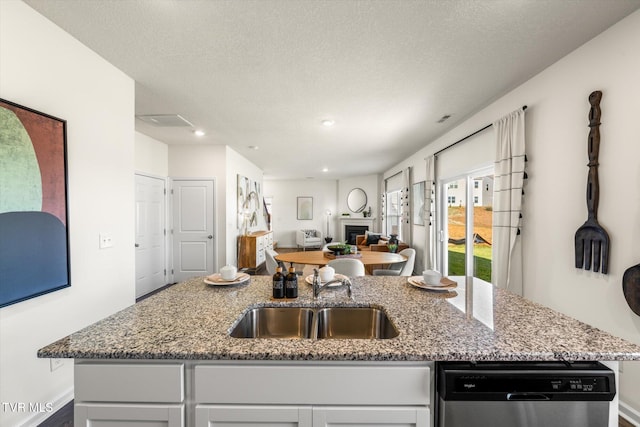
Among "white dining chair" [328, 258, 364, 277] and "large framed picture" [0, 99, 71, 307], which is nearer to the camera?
"large framed picture" [0, 99, 71, 307]

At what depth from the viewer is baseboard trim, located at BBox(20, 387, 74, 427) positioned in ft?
5.25

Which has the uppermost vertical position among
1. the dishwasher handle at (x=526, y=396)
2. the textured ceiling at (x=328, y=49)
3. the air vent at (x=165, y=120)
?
the textured ceiling at (x=328, y=49)

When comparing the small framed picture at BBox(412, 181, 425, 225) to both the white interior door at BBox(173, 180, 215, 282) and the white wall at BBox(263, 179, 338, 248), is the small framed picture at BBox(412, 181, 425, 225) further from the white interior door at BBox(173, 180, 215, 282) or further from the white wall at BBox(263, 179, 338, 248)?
the white wall at BBox(263, 179, 338, 248)

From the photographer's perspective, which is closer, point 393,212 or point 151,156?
point 151,156

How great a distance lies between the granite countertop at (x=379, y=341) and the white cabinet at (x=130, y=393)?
0.19 ft

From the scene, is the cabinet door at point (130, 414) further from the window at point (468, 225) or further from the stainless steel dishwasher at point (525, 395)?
the window at point (468, 225)

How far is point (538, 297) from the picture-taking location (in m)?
2.30

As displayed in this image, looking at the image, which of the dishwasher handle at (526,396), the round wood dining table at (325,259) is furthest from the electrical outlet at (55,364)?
the dishwasher handle at (526,396)

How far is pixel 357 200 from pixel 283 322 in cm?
788

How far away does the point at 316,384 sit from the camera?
0.92 metres

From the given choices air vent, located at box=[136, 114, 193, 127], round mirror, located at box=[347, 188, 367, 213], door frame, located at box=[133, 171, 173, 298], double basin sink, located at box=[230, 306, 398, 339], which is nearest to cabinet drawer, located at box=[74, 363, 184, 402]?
double basin sink, located at box=[230, 306, 398, 339]

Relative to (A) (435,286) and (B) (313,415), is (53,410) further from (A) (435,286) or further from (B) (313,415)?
(A) (435,286)

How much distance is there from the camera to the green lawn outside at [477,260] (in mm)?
3287

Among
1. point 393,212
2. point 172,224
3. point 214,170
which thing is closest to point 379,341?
point 214,170
